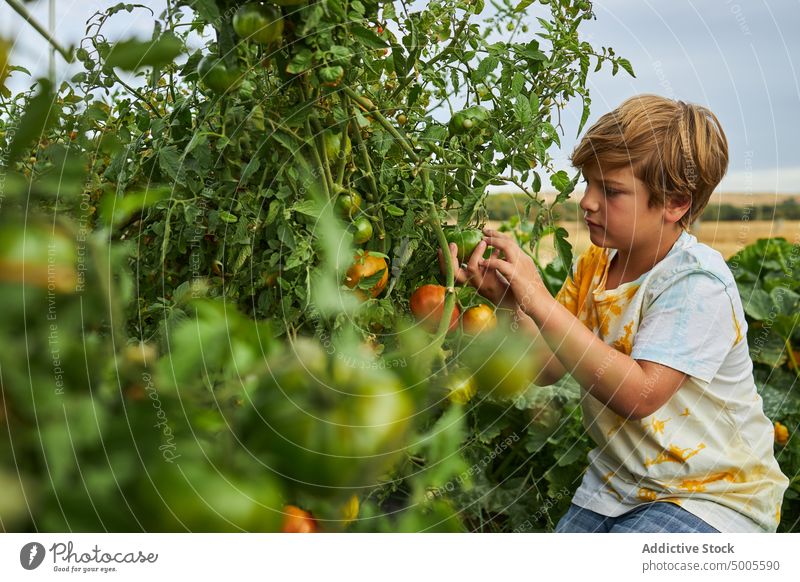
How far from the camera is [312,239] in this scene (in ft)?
1.63

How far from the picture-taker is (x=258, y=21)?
42cm

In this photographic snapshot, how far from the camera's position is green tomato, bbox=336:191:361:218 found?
52 centimetres

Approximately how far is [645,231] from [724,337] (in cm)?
12

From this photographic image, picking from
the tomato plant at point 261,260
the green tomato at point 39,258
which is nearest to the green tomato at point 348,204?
the tomato plant at point 261,260

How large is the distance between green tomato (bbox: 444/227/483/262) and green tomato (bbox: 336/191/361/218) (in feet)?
0.30

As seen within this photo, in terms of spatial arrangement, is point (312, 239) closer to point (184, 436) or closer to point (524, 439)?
point (184, 436)

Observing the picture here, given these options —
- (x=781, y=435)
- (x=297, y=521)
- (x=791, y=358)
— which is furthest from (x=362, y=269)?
(x=791, y=358)

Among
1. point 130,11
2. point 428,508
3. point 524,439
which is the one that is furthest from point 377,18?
point 524,439

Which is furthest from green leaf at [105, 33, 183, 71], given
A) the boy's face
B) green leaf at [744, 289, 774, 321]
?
green leaf at [744, 289, 774, 321]

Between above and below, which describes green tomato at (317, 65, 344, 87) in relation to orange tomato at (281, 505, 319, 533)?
above

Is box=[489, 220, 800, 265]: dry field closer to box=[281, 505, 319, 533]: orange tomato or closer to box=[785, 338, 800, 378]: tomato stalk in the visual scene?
box=[785, 338, 800, 378]: tomato stalk

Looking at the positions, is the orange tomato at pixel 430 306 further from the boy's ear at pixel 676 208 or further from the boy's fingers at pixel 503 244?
the boy's ear at pixel 676 208

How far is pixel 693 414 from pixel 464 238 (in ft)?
0.99

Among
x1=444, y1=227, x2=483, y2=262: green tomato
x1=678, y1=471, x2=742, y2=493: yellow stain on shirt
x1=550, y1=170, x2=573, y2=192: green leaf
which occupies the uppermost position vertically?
x1=550, y1=170, x2=573, y2=192: green leaf
